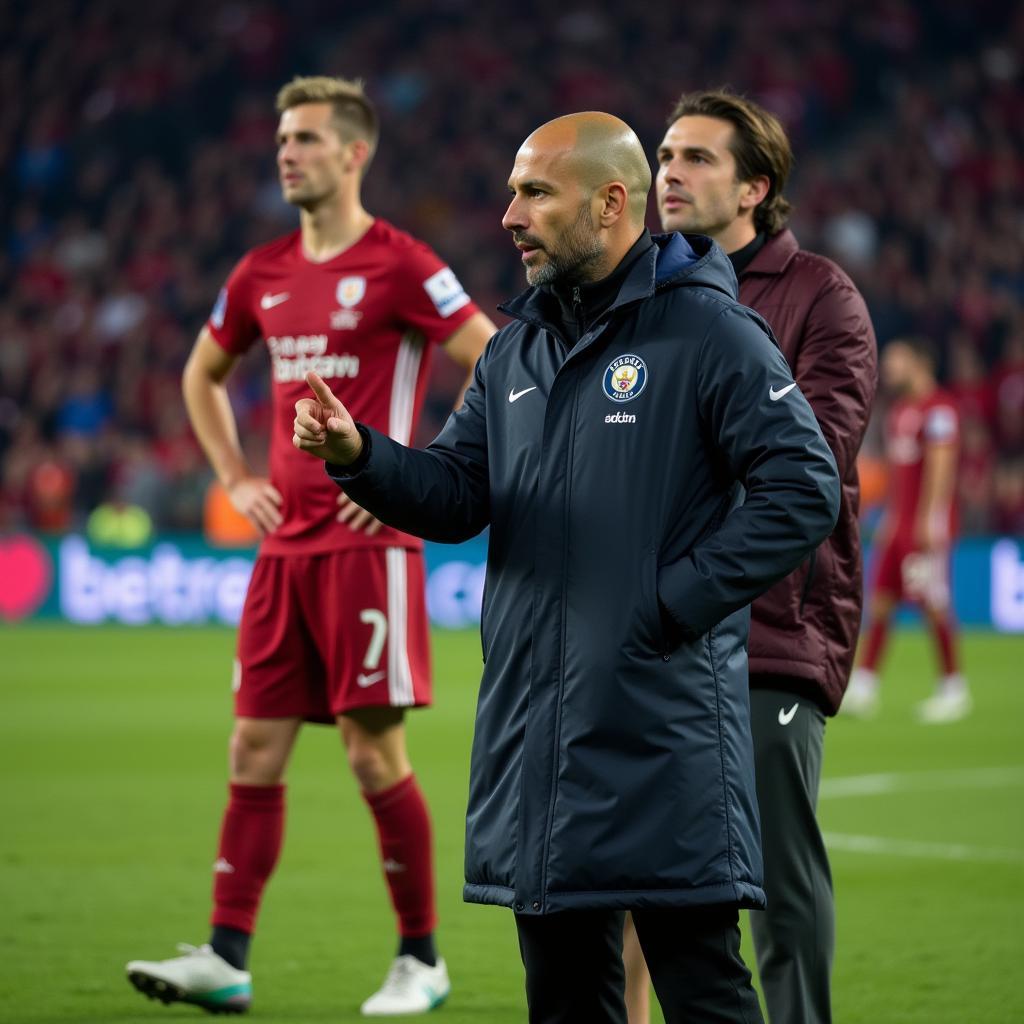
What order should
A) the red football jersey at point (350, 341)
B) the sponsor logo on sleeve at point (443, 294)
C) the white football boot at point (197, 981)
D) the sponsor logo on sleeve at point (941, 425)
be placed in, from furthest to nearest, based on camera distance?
the sponsor logo on sleeve at point (941, 425) → the sponsor logo on sleeve at point (443, 294) → the red football jersey at point (350, 341) → the white football boot at point (197, 981)

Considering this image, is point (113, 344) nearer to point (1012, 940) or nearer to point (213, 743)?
point (213, 743)

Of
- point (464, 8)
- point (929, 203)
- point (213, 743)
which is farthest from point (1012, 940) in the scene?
point (464, 8)

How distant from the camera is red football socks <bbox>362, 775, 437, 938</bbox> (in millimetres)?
5855

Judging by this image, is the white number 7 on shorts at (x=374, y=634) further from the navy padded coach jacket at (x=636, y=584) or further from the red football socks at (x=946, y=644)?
the red football socks at (x=946, y=644)

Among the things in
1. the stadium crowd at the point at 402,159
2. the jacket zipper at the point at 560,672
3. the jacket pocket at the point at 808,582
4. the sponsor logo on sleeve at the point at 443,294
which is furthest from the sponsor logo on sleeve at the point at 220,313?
the stadium crowd at the point at 402,159

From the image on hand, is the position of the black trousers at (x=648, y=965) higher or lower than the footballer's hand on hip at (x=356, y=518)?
lower

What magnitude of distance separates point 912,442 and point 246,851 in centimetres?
929

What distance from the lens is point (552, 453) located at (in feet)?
12.2

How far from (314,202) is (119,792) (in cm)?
482

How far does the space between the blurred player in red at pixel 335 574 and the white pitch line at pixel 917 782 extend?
435 centimetres

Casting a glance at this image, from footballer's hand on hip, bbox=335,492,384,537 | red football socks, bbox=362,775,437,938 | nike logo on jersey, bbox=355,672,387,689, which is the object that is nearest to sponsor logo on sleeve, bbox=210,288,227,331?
footballer's hand on hip, bbox=335,492,384,537

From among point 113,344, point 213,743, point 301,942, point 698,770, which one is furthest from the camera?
point 113,344

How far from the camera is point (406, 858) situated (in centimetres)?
587

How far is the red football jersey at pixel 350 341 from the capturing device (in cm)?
597
